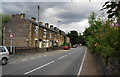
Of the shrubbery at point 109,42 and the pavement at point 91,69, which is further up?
the shrubbery at point 109,42

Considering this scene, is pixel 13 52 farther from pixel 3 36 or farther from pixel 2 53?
pixel 3 36

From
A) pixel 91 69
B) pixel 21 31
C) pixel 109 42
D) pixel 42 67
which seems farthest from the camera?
pixel 21 31

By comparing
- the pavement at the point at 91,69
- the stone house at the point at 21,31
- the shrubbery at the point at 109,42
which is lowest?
the pavement at the point at 91,69

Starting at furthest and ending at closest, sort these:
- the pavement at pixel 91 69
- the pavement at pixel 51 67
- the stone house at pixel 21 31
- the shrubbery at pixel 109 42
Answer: the stone house at pixel 21 31, the pavement at pixel 51 67, the pavement at pixel 91 69, the shrubbery at pixel 109 42

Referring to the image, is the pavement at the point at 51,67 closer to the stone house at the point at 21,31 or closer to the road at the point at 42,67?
the road at the point at 42,67

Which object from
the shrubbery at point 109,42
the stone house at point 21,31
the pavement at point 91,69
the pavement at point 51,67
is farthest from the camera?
the stone house at point 21,31

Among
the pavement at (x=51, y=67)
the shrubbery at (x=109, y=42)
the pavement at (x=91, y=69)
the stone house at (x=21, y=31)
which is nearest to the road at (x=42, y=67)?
the pavement at (x=51, y=67)

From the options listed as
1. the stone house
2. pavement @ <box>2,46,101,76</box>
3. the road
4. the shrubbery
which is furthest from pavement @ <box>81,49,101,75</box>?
the stone house

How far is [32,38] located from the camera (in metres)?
35.2

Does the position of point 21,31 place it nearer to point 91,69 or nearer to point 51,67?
point 51,67

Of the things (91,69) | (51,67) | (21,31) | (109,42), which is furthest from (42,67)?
(21,31)

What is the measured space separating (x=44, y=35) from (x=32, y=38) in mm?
8604

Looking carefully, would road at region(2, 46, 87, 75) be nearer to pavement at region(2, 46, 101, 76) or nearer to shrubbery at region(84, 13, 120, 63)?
pavement at region(2, 46, 101, 76)

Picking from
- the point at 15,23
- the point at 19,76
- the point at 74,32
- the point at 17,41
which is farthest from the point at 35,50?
the point at 74,32
